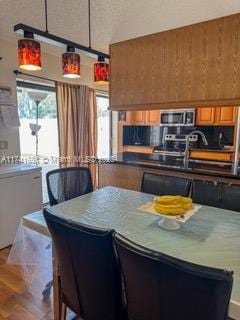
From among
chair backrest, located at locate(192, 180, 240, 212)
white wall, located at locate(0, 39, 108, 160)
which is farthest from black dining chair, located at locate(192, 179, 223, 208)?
white wall, located at locate(0, 39, 108, 160)

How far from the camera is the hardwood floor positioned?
1.70 m

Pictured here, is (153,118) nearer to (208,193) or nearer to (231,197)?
(208,193)

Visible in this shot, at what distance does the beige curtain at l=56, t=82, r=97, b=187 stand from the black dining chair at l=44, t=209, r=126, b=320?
2.89 meters

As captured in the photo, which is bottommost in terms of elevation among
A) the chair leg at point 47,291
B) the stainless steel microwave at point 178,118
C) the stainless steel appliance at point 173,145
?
the chair leg at point 47,291

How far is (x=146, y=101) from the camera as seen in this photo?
2.68 meters

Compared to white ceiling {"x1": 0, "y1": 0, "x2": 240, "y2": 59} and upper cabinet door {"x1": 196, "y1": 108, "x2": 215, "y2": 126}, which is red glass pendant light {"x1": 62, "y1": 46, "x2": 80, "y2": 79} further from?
upper cabinet door {"x1": 196, "y1": 108, "x2": 215, "y2": 126}

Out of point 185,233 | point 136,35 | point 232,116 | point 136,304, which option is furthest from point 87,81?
point 136,304

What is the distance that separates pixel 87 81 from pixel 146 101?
6.28 ft

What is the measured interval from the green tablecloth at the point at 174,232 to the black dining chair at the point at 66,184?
0.26 m

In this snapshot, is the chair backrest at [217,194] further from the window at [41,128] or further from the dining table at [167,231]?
the window at [41,128]

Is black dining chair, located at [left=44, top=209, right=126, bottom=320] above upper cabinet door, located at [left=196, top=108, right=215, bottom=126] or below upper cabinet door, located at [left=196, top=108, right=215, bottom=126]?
below

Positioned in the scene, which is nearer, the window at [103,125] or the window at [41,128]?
the window at [41,128]

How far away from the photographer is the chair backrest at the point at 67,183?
2.09 metres

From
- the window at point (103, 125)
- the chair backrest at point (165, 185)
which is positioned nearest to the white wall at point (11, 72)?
the window at point (103, 125)
